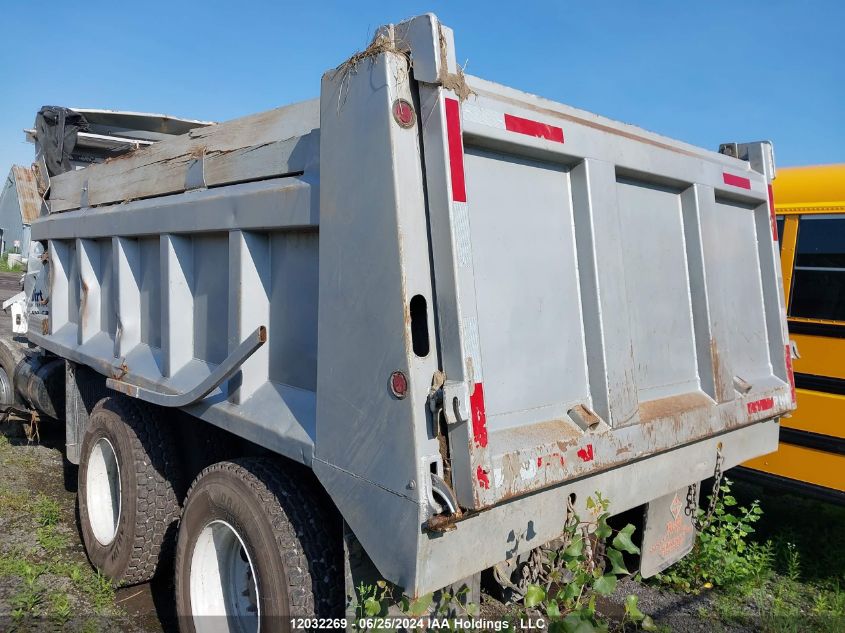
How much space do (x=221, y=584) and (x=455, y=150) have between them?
209 cm

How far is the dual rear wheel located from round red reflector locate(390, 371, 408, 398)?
737 mm

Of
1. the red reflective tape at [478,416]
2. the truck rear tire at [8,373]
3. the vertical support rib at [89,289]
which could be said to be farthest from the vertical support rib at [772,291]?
the truck rear tire at [8,373]

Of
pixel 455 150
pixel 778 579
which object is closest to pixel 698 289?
pixel 455 150

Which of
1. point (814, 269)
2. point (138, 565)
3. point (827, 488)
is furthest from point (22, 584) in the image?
point (814, 269)

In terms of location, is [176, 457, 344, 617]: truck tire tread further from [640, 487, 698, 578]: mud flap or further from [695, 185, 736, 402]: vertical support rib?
[695, 185, 736, 402]: vertical support rib

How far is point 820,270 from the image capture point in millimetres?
4293

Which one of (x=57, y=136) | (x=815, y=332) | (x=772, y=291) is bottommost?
(x=815, y=332)

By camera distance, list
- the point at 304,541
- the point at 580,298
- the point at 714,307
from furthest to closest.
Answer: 1. the point at 714,307
2. the point at 580,298
3. the point at 304,541

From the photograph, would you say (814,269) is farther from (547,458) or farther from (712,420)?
(547,458)

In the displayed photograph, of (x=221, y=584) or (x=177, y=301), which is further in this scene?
(x=177, y=301)

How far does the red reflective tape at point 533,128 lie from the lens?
230cm

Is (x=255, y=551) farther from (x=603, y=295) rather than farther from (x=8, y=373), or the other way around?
(x=8, y=373)

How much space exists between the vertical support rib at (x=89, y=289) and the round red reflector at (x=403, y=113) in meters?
3.11

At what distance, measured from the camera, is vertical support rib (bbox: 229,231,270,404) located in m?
2.67
